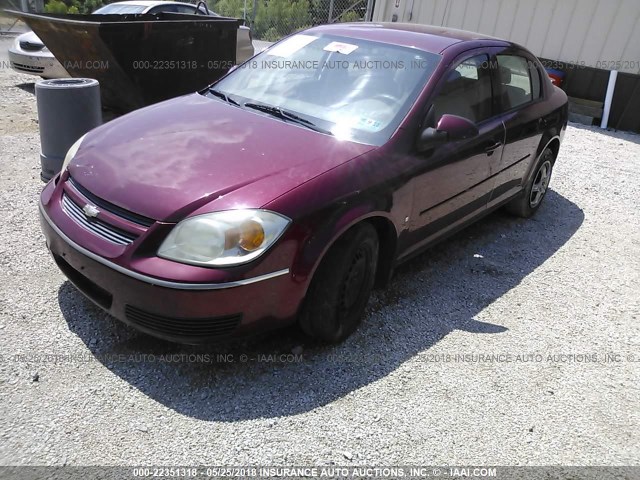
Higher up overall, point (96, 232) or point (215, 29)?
point (215, 29)

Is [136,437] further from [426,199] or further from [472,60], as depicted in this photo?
[472,60]

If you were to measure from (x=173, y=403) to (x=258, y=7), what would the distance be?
57.8ft

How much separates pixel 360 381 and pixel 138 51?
15.9 ft

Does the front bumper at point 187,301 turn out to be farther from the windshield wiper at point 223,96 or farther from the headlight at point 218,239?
the windshield wiper at point 223,96

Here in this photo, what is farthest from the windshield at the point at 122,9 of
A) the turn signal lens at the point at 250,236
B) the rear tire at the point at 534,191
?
the turn signal lens at the point at 250,236

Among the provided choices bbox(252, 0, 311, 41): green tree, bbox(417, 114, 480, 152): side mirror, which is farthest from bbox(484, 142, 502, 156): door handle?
bbox(252, 0, 311, 41): green tree

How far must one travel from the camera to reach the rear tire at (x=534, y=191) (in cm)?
507

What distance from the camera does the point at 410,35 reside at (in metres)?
3.82

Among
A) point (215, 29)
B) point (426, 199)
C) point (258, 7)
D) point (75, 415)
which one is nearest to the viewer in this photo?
point (75, 415)

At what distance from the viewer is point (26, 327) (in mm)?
3002

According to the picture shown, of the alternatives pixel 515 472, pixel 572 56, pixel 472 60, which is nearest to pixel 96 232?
pixel 515 472

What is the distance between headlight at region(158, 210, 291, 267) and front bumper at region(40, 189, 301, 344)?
120 mm

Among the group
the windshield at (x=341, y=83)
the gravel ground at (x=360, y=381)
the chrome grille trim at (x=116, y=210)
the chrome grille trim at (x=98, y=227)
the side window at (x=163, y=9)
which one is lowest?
the gravel ground at (x=360, y=381)

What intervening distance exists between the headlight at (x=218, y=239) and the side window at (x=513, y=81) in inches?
103
